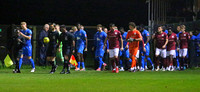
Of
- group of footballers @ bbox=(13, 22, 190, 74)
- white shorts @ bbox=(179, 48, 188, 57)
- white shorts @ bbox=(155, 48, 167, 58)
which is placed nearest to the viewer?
group of footballers @ bbox=(13, 22, 190, 74)

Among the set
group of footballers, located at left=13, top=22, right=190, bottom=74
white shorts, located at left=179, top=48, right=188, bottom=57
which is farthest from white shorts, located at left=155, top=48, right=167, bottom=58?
white shorts, located at left=179, top=48, right=188, bottom=57

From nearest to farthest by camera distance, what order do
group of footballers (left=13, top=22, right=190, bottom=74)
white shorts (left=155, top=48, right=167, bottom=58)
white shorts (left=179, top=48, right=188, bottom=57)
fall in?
group of footballers (left=13, top=22, right=190, bottom=74)
white shorts (left=155, top=48, right=167, bottom=58)
white shorts (left=179, top=48, right=188, bottom=57)

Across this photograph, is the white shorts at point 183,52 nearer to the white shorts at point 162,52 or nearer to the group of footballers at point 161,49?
the group of footballers at point 161,49

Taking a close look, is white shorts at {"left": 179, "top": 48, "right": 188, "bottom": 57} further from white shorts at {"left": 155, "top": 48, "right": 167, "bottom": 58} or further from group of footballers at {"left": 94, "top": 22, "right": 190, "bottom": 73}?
white shorts at {"left": 155, "top": 48, "right": 167, "bottom": 58}

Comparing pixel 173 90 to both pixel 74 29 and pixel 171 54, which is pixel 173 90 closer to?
pixel 171 54

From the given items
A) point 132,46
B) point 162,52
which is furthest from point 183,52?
point 132,46

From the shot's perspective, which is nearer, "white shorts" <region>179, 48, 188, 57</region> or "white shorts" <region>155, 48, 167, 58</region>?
"white shorts" <region>155, 48, 167, 58</region>

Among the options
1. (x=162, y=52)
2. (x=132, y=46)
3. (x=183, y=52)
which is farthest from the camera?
(x=183, y=52)

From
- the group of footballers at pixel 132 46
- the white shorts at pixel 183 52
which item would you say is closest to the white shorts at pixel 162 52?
the group of footballers at pixel 132 46

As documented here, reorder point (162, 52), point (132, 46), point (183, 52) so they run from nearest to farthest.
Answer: point (132, 46) → point (162, 52) → point (183, 52)

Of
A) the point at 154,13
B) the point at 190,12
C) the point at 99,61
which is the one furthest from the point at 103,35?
the point at 190,12

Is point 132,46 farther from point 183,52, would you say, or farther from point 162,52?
point 183,52

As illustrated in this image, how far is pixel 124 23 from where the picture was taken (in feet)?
114

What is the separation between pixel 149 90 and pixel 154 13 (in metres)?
19.8
